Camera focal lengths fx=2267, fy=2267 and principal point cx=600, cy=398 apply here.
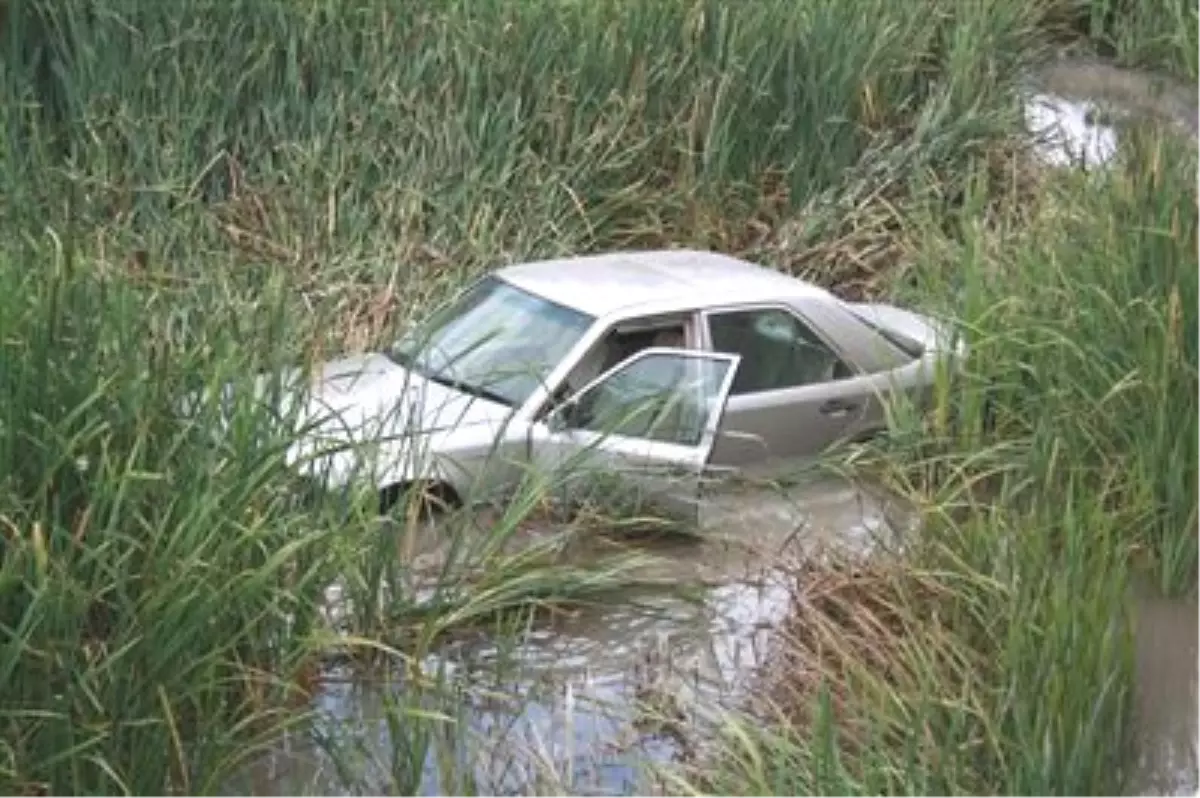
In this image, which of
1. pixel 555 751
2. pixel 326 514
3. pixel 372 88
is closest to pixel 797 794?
pixel 555 751

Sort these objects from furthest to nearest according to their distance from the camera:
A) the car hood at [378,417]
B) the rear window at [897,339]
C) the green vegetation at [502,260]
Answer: the rear window at [897,339], the car hood at [378,417], the green vegetation at [502,260]

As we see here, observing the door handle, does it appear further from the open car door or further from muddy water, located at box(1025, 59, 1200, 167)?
muddy water, located at box(1025, 59, 1200, 167)

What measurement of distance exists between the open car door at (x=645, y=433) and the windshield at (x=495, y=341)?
9.6 inches

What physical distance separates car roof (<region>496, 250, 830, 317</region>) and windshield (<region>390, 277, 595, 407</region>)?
3.1 inches

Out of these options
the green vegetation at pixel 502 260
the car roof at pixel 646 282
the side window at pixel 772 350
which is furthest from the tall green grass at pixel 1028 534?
the car roof at pixel 646 282

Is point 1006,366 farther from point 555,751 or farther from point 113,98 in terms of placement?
point 113,98

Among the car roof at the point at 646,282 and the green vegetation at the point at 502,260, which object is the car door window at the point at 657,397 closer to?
the car roof at the point at 646,282

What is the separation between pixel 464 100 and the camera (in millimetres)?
11750

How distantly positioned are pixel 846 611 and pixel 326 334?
3574 millimetres

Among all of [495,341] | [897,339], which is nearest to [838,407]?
[897,339]

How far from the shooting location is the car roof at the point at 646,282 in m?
9.11

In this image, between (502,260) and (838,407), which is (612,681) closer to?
(838,407)

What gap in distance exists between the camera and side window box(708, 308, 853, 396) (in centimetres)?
931

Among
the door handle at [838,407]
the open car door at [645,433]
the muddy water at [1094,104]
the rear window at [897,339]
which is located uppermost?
the open car door at [645,433]
